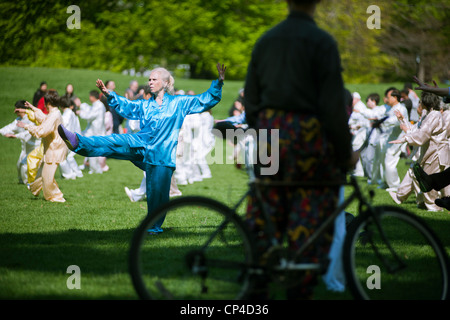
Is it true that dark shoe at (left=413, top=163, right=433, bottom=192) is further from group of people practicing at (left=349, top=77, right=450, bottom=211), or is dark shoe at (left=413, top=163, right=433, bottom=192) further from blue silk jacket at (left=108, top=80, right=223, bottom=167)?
blue silk jacket at (left=108, top=80, right=223, bottom=167)

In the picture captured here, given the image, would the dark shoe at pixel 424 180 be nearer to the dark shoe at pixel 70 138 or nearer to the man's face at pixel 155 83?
the man's face at pixel 155 83

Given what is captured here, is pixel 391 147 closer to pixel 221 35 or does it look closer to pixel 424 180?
pixel 424 180

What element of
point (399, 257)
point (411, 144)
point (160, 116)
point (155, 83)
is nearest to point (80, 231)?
point (160, 116)

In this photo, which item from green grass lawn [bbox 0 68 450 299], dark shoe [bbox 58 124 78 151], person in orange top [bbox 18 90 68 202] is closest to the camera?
green grass lawn [bbox 0 68 450 299]

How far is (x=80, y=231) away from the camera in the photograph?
8289mm

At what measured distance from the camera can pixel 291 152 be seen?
4.14 meters

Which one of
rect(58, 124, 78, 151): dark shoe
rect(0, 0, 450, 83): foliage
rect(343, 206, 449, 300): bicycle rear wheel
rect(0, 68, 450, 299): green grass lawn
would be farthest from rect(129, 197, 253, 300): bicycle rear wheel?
rect(0, 0, 450, 83): foliage

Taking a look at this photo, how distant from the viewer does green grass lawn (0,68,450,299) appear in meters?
5.23

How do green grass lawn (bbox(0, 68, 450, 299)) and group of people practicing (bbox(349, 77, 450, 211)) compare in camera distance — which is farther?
group of people practicing (bbox(349, 77, 450, 211))

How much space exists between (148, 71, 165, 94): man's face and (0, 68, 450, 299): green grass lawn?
1879 mm

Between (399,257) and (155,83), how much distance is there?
4544 mm

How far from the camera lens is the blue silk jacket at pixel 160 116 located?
26.2 feet

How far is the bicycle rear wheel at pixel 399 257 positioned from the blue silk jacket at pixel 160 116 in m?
3.44
